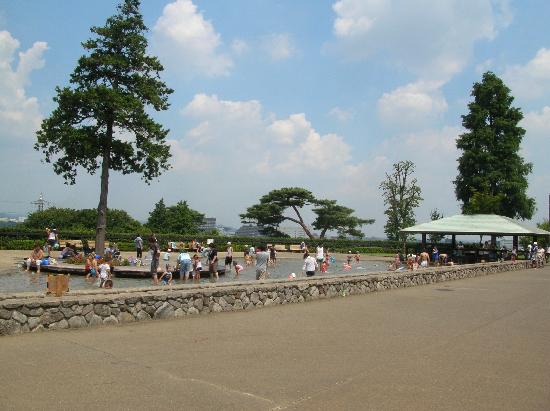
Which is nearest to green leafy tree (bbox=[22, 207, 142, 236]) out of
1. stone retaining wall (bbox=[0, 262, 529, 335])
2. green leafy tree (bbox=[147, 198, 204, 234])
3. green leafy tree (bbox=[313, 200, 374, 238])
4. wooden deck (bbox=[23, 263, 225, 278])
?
green leafy tree (bbox=[147, 198, 204, 234])

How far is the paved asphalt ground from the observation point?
15.5 feet

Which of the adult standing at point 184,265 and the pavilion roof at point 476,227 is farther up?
the pavilion roof at point 476,227

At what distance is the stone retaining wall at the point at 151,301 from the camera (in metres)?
7.34

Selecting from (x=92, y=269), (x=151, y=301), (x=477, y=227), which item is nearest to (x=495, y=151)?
(x=477, y=227)

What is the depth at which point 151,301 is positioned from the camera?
29.2 feet

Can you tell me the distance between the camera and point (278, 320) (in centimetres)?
937

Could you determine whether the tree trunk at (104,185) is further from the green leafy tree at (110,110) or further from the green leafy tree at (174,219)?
the green leafy tree at (174,219)

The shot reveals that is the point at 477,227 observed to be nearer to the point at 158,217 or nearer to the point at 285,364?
the point at 285,364

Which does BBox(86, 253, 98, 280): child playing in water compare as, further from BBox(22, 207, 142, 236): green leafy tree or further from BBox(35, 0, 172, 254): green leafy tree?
BBox(22, 207, 142, 236): green leafy tree

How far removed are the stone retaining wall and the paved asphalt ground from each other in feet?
1.06

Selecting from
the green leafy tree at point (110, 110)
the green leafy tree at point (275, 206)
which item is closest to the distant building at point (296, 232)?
the green leafy tree at point (275, 206)

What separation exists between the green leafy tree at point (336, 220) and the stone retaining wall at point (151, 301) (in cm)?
4567

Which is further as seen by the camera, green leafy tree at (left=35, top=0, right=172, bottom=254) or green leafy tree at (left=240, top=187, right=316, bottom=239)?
green leafy tree at (left=240, top=187, right=316, bottom=239)

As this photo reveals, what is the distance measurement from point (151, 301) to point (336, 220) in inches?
2051
